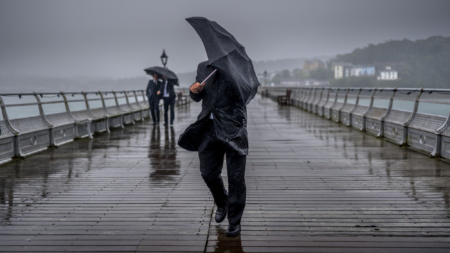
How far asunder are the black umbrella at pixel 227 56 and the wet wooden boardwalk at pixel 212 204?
1439 mm

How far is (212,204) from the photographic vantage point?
5297 mm

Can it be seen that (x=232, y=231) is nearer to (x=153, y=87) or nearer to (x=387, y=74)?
(x=153, y=87)

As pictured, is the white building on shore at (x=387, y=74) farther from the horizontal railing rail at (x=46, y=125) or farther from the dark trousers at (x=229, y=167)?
the dark trousers at (x=229, y=167)

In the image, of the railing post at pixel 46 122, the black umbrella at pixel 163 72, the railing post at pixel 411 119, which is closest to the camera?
the railing post at pixel 411 119

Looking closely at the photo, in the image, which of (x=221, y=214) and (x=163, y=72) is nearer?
(x=221, y=214)

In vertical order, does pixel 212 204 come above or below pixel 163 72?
below

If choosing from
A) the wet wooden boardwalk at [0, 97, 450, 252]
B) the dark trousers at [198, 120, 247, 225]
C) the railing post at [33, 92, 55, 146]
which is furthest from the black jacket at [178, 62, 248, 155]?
the railing post at [33, 92, 55, 146]

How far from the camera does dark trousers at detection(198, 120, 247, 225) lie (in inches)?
161

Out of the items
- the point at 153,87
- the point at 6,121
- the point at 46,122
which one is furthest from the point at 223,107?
the point at 153,87

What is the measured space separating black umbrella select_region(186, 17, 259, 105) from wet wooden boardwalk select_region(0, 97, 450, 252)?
56.7 inches

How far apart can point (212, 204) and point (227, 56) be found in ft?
6.93

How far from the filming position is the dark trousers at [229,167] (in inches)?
161

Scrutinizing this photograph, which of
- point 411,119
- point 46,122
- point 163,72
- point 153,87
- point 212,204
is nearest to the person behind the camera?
point 212,204

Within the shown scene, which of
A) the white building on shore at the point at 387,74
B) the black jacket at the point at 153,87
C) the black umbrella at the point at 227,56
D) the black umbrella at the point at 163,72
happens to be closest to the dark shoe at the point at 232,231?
the black umbrella at the point at 227,56
